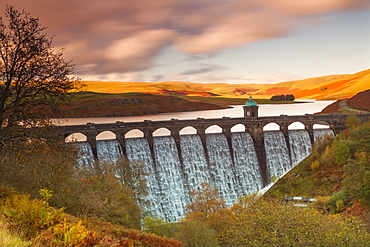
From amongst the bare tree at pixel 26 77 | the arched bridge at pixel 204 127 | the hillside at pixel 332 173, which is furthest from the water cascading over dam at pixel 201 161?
the bare tree at pixel 26 77

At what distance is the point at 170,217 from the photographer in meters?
59.5

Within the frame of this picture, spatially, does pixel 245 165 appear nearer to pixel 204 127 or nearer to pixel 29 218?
pixel 204 127

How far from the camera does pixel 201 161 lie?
67.4m

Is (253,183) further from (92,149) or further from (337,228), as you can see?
(337,228)

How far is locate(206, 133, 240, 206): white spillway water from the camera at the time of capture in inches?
2638

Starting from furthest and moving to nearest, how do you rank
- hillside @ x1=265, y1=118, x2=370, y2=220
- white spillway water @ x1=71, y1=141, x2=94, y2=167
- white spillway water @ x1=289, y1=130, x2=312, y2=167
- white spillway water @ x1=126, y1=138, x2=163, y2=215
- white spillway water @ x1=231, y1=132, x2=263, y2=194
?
white spillway water @ x1=289, y1=130, x2=312, y2=167 < white spillway water @ x1=231, y1=132, x2=263, y2=194 < white spillway water @ x1=126, y1=138, x2=163, y2=215 < white spillway water @ x1=71, y1=141, x2=94, y2=167 < hillside @ x1=265, y1=118, x2=370, y2=220

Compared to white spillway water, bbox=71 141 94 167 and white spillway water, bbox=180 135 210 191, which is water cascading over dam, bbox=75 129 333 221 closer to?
white spillway water, bbox=180 135 210 191

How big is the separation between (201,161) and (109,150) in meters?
19.3

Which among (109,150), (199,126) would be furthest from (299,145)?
(109,150)

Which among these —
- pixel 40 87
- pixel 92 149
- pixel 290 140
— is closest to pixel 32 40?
pixel 40 87

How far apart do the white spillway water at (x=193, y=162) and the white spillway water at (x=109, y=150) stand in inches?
526

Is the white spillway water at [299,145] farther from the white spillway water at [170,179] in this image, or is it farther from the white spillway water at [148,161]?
the white spillway water at [148,161]

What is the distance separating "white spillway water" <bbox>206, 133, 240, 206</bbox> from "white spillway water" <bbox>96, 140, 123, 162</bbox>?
19.7 metres

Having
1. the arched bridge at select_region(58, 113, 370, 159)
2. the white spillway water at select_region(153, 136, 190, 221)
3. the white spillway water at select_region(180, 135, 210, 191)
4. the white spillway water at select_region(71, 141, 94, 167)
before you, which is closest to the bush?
the arched bridge at select_region(58, 113, 370, 159)
